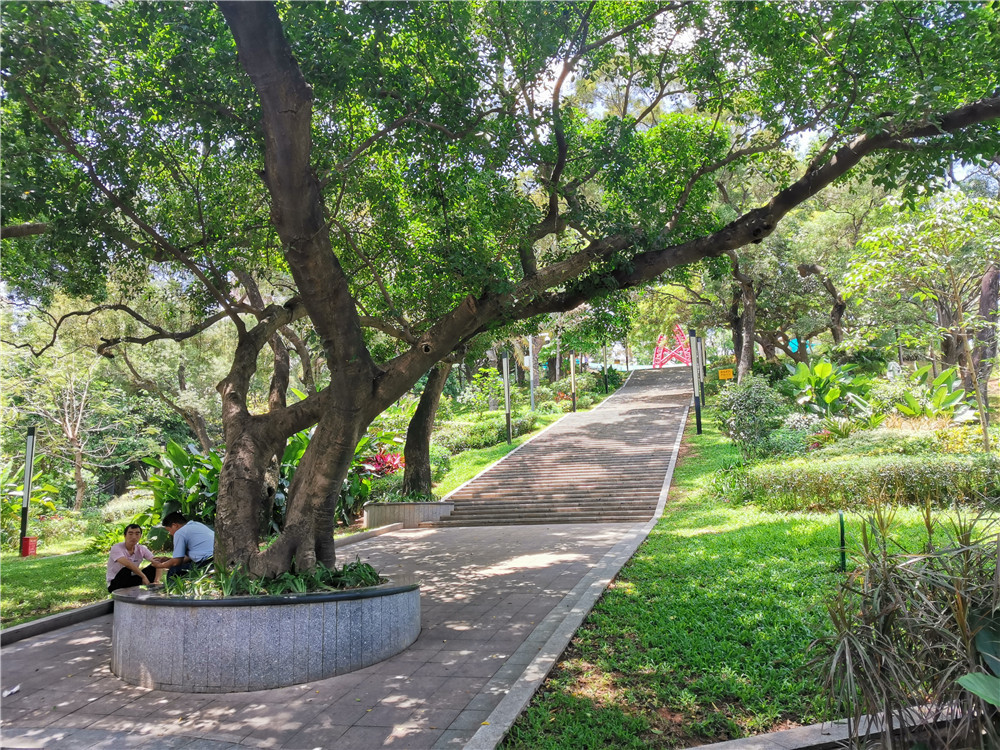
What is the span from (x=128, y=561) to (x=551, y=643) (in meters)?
4.80

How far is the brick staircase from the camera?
1498 centimetres

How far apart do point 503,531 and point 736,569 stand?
660cm

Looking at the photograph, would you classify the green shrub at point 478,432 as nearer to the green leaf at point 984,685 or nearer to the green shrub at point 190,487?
the green shrub at point 190,487

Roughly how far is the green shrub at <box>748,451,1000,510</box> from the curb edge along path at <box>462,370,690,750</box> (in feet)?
9.90

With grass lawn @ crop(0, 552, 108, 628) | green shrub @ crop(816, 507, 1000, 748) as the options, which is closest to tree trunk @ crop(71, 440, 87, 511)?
grass lawn @ crop(0, 552, 108, 628)

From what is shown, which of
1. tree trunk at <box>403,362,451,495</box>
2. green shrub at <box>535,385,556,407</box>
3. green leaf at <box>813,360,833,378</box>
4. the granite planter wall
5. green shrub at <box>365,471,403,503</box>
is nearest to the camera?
the granite planter wall

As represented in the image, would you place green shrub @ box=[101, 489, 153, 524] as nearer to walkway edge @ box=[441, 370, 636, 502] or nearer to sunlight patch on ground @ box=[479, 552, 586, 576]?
walkway edge @ box=[441, 370, 636, 502]

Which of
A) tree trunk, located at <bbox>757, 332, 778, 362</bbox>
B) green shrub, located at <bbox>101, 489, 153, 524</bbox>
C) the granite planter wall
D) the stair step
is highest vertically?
tree trunk, located at <bbox>757, 332, 778, 362</bbox>

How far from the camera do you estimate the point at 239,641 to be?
553 cm

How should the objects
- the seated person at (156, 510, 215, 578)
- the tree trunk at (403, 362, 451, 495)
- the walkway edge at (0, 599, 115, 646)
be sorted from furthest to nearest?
the tree trunk at (403, 362, 451, 495) < the seated person at (156, 510, 215, 578) < the walkway edge at (0, 599, 115, 646)

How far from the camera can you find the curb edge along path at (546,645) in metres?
4.38

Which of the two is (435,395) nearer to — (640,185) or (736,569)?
(640,185)

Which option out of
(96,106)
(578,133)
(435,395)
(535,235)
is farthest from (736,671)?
(435,395)

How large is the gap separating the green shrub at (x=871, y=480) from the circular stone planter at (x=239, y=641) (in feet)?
25.2
